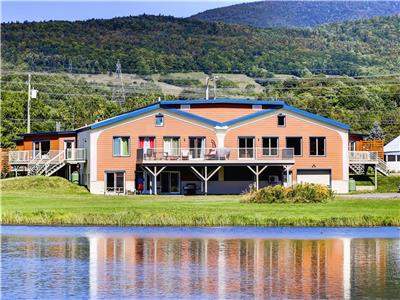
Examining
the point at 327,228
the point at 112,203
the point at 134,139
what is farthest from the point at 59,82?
the point at 327,228

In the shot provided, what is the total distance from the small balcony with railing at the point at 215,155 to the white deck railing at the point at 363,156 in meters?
6.66

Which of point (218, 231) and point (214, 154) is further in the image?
point (214, 154)

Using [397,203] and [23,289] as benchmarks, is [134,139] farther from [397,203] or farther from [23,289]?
[23,289]

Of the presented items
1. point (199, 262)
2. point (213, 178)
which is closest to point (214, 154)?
point (213, 178)

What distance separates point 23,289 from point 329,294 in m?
9.07

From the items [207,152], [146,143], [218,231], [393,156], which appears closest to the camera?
[218,231]

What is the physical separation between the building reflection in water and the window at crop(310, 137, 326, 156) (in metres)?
35.7

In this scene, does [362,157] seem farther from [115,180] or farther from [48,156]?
[48,156]

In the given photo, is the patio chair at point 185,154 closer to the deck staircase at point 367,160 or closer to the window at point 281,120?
the window at point 281,120

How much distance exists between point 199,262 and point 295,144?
42.7m

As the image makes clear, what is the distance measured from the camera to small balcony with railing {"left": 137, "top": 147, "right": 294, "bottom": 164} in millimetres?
74875

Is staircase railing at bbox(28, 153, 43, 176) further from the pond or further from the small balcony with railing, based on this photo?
the pond

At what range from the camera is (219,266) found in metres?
35.6

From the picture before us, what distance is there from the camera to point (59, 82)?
548ft
